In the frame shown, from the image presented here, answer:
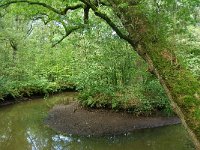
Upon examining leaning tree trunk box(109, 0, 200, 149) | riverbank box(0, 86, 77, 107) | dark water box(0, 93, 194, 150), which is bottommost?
riverbank box(0, 86, 77, 107)

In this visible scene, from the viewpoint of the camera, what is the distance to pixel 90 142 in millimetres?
10180

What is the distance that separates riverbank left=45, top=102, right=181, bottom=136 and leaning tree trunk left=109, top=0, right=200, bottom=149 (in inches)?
229

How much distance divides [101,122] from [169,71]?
22.7ft

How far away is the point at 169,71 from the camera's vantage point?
18.0ft

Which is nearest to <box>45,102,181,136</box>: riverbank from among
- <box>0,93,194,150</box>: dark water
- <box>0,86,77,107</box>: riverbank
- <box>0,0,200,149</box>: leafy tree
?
<box>0,93,194,150</box>: dark water

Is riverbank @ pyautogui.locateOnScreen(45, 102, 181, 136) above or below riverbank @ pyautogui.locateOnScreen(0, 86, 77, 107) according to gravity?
above

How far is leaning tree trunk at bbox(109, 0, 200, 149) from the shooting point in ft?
15.9

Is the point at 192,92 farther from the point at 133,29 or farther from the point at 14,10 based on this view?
the point at 14,10

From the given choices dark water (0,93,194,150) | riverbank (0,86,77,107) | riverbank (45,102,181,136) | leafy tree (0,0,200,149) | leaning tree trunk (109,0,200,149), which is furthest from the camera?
riverbank (0,86,77,107)

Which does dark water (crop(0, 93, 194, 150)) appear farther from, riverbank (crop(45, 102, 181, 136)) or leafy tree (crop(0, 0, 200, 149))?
leafy tree (crop(0, 0, 200, 149))

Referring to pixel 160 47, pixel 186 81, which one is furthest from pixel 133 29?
pixel 186 81

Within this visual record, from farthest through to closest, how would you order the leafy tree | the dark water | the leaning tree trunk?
1. the dark water
2. the leafy tree
3. the leaning tree trunk

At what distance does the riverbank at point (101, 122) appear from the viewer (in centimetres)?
1139

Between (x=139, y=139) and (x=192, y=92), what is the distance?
5.54m
